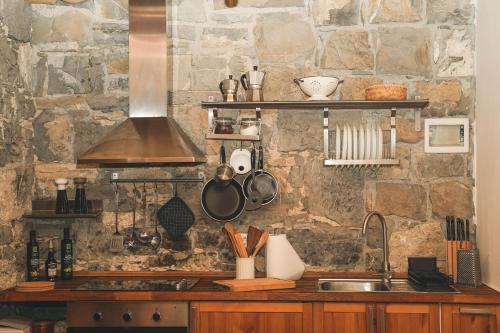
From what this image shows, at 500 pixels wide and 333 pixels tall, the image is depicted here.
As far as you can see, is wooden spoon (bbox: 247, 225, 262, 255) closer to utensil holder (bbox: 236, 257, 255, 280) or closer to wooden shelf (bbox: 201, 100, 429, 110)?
utensil holder (bbox: 236, 257, 255, 280)

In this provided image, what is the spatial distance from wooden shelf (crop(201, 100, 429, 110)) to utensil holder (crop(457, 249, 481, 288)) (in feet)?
2.94

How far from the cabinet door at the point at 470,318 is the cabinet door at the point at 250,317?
27.6 inches

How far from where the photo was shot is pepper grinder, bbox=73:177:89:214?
3.80 meters

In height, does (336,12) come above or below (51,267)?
above

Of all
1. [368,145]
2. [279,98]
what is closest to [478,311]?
[368,145]

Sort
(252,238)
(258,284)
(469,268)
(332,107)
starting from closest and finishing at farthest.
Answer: (258,284)
(469,268)
(252,238)
(332,107)

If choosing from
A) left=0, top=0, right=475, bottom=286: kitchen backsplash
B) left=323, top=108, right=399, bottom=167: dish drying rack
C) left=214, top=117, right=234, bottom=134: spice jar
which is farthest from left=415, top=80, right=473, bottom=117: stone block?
left=214, top=117, right=234, bottom=134: spice jar

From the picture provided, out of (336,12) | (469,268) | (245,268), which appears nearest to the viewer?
(469,268)

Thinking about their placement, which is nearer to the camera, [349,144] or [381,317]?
[381,317]

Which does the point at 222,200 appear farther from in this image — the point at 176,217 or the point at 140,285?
the point at 140,285

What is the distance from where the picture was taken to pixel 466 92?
377cm

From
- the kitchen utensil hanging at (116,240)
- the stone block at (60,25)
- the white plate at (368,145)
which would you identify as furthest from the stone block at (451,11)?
the kitchen utensil hanging at (116,240)

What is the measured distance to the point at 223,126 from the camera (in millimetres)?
3711

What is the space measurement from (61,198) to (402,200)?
2101 mm
